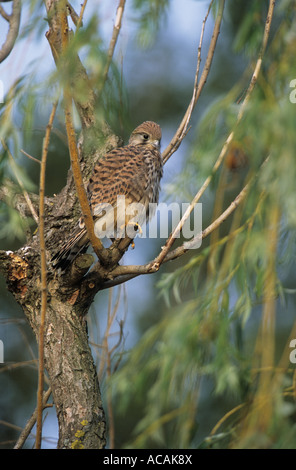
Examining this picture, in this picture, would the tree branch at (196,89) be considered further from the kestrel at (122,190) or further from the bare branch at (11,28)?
the bare branch at (11,28)

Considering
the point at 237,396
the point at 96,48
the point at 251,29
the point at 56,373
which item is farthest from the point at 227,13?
the point at 56,373

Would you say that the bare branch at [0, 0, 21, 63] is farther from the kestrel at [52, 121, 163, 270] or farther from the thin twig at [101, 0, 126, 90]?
the kestrel at [52, 121, 163, 270]

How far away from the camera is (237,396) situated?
1683 millimetres

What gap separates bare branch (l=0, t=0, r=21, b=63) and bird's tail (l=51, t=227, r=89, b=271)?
29.7 inches

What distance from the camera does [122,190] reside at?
3.04m

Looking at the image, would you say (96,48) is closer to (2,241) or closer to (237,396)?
(237,396)

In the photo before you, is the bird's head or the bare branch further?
the bird's head

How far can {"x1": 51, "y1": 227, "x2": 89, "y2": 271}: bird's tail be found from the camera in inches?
96.0

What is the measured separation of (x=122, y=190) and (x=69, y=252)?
69 centimetres

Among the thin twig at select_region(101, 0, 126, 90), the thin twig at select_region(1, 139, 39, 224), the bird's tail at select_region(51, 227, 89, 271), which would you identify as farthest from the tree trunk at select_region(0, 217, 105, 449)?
the thin twig at select_region(101, 0, 126, 90)

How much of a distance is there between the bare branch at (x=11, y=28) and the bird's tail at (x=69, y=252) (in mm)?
755

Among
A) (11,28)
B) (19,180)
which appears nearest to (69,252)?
(19,180)

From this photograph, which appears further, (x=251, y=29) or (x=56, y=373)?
(x=56, y=373)
